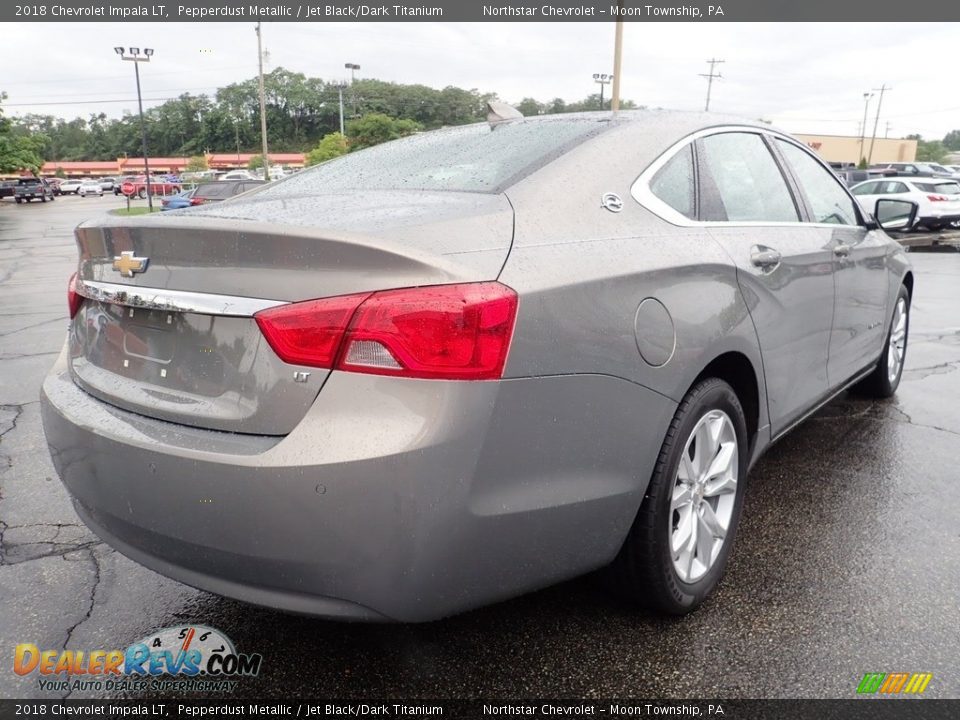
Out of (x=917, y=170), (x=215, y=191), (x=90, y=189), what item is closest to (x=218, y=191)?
(x=215, y=191)

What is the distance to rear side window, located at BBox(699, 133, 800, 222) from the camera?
275 cm

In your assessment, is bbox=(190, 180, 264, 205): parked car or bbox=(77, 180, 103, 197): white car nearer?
bbox=(190, 180, 264, 205): parked car

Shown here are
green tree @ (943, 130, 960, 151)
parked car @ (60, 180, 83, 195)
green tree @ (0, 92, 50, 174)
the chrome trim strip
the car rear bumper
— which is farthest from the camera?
green tree @ (943, 130, 960, 151)

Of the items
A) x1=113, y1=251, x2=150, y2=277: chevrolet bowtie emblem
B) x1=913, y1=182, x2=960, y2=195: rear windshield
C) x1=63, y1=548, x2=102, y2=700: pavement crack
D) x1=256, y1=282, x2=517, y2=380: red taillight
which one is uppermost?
x1=113, y1=251, x2=150, y2=277: chevrolet bowtie emblem

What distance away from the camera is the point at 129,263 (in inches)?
80.0

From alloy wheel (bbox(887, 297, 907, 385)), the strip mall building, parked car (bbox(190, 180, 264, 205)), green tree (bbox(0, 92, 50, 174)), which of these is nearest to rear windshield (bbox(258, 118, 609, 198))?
alloy wheel (bbox(887, 297, 907, 385))

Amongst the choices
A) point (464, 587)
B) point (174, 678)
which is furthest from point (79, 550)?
point (464, 587)

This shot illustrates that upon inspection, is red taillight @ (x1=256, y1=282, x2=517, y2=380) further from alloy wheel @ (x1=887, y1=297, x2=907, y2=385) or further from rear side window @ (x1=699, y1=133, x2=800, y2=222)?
alloy wheel @ (x1=887, y1=297, x2=907, y2=385)

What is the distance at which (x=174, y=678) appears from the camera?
2172 mm

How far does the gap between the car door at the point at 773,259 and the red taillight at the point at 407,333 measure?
3.97 feet

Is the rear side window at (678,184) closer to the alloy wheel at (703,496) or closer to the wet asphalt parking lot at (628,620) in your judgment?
the alloy wheel at (703,496)

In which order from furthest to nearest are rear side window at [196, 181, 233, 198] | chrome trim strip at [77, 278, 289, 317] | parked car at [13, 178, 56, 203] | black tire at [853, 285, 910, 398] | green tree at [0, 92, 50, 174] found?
green tree at [0, 92, 50, 174], parked car at [13, 178, 56, 203], rear side window at [196, 181, 233, 198], black tire at [853, 285, 910, 398], chrome trim strip at [77, 278, 289, 317]

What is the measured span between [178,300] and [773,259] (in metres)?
2.04

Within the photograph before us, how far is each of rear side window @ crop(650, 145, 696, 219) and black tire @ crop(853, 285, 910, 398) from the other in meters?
2.52
